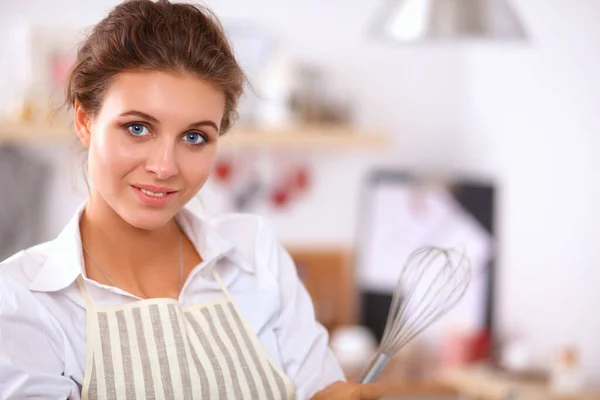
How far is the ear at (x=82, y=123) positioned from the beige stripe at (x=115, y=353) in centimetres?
22

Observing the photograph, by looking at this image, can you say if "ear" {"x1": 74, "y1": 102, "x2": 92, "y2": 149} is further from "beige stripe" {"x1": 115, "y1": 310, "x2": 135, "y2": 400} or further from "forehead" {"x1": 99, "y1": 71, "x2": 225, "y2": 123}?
"beige stripe" {"x1": 115, "y1": 310, "x2": 135, "y2": 400}

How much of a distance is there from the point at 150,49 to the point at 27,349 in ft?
1.20

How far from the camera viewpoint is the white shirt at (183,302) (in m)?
0.99

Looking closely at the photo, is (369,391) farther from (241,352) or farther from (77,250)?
(77,250)

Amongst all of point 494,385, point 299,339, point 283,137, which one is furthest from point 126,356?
point 283,137

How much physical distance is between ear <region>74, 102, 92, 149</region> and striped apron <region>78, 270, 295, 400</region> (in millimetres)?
180

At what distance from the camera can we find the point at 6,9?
2.83 metres

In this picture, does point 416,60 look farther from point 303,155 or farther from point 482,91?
point 303,155

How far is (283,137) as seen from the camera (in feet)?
9.76

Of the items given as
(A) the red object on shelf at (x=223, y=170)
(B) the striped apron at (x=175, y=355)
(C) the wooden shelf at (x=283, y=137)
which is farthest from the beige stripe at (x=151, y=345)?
(A) the red object on shelf at (x=223, y=170)

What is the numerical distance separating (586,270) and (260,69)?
1.22 meters

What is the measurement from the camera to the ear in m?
1.11

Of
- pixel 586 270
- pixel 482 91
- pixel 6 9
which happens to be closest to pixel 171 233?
pixel 586 270

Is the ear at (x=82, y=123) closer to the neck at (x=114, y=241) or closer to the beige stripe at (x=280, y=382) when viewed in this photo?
the neck at (x=114, y=241)
